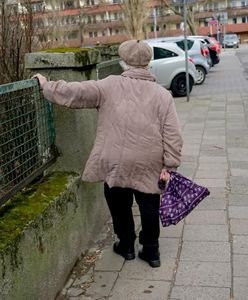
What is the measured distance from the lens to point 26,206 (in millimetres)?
3449

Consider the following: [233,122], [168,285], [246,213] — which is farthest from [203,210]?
[233,122]

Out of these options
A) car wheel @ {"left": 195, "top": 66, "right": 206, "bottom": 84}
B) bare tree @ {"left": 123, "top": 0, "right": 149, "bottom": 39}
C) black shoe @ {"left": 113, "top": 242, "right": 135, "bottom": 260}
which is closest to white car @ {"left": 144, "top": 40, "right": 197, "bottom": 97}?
car wheel @ {"left": 195, "top": 66, "right": 206, "bottom": 84}

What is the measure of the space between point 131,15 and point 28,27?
16915mm

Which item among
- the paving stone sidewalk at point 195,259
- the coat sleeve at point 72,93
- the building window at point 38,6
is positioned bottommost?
the paving stone sidewalk at point 195,259

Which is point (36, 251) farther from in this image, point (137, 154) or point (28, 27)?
point (28, 27)

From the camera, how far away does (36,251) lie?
3.27 meters

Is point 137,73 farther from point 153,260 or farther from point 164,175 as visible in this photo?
point 153,260

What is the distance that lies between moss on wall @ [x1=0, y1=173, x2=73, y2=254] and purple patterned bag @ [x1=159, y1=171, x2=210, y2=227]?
798 mm

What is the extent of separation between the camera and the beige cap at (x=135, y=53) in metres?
3.58

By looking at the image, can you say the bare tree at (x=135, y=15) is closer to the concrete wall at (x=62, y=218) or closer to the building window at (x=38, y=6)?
the building window at (x=38, y=6)

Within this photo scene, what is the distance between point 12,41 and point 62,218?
1806 millimetres

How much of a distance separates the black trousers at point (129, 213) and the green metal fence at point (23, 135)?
2.00 feet

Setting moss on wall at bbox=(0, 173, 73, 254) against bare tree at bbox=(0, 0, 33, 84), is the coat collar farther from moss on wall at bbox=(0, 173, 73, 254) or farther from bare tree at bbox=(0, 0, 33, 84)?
bare tree at bbox=(0, 0, 33, 84)

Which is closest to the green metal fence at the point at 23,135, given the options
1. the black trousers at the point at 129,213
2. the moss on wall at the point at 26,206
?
the moss on wall at the point at 26,206
